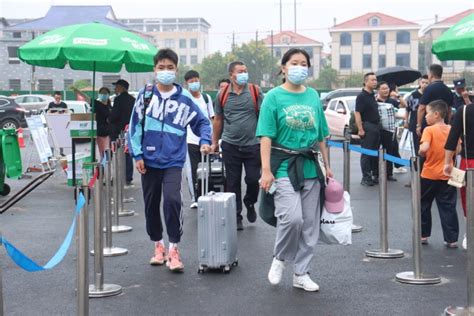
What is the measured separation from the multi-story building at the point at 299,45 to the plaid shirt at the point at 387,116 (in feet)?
410

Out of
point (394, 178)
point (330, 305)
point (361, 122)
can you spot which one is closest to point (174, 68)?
point (330, 305)

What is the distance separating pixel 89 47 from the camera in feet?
36.3

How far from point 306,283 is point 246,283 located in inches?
22.9

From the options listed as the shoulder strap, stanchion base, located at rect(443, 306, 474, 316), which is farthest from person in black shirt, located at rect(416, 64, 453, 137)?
stanchion base, located at rect(443, 306, 474, 316)

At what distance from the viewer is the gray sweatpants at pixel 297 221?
22.3 feet

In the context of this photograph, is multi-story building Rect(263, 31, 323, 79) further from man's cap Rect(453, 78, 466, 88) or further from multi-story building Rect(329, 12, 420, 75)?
man's cap Rect(453, 78, 466, 88)

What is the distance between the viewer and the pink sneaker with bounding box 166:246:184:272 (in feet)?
25.0

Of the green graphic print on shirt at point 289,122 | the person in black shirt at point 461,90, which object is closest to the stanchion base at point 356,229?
the green graphic print on shirt at point 289,122

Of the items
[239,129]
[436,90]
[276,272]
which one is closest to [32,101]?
[436,90]

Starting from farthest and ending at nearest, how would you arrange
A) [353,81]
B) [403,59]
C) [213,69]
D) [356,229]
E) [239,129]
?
[403,59]
[213,69]
[353,81]
[356,229]
[239,129]

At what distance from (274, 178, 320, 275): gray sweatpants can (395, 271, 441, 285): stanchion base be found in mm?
881

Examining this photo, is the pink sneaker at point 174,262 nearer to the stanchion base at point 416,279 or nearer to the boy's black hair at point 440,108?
the stanchion base at point 416,279

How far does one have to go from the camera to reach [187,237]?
31.4 ft

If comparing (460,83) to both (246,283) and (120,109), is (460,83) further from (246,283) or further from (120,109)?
(246,283)
